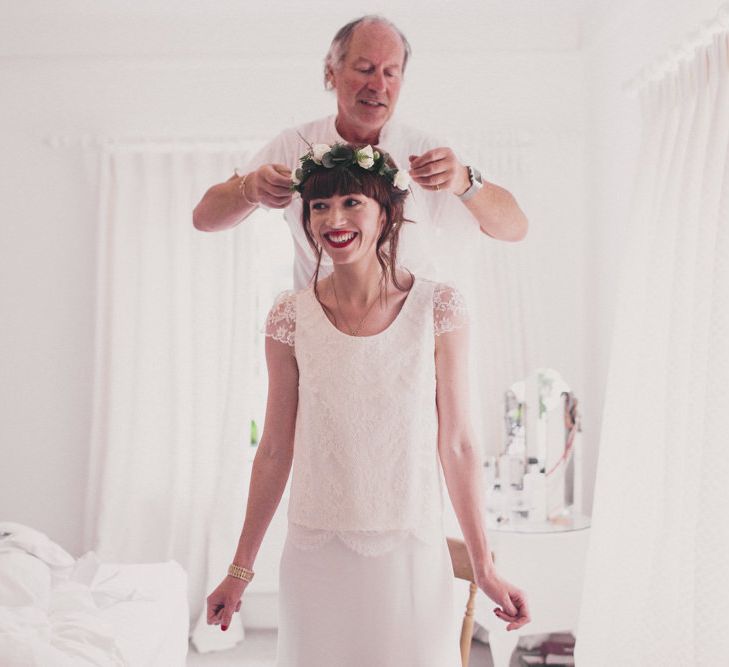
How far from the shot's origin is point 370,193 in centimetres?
133

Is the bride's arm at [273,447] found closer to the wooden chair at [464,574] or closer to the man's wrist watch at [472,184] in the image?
the man's wrist watch at [472,184]

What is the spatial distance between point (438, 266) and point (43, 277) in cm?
299

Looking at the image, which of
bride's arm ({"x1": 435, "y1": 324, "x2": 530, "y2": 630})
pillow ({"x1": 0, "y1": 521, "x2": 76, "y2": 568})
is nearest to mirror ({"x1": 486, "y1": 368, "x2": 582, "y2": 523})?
pillow ({"x1": 0, "y1": 521, "x2": 76, "y2": 568})

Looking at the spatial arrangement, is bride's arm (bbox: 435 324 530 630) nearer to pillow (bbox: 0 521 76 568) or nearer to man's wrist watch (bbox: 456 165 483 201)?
man's wrist watch (bbox: 456 165 483 201)

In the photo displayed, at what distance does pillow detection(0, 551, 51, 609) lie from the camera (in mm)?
2209

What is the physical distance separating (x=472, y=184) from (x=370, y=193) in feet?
0.74

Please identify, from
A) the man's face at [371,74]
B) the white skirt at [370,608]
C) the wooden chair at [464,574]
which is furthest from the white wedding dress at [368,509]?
the wooden chair at [464,574]

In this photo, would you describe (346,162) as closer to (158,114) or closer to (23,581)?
(23,581)

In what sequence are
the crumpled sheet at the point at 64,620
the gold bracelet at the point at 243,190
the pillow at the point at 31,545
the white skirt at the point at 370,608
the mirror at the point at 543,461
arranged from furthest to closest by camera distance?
1. the mirror at the point at 543,461
2. the pillow at the point at 31,545
3. the crumpled sheet at the point at 64,620
4. the gold bracelet at the point at 243,190
5. the white skirt at the point at 370,608

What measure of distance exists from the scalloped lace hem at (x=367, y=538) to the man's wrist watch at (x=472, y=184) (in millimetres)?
598

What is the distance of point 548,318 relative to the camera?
391cm

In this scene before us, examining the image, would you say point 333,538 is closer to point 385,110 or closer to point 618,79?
point 385,110

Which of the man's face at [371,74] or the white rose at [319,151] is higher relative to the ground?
the man's face at [371,74]

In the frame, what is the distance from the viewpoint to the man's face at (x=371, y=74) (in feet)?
4.96
